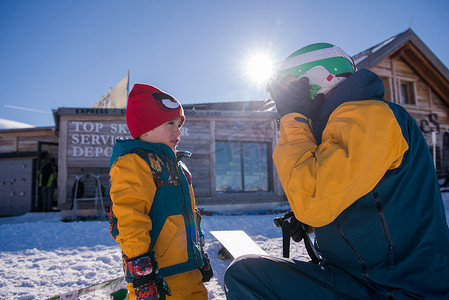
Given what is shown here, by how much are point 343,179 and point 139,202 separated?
1129 millimetres

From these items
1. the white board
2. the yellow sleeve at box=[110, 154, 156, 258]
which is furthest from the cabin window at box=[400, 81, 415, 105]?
the yellow sleeve at box=[110, 154, 156, 258]

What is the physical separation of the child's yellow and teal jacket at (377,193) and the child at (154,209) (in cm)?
85

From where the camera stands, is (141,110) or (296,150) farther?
(141,110)

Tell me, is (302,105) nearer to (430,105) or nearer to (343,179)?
(343,179)

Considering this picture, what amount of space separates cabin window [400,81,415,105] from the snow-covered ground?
33.9ft

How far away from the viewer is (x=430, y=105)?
503 inches

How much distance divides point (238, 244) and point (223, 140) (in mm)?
7118

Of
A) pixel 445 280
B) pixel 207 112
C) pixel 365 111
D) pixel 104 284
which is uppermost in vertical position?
pixel 207 112

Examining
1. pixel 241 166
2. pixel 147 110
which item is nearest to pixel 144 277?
pixel 147 110

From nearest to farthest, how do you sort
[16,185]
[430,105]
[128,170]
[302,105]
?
[302,105], [128,170], [16,185], [430,105]

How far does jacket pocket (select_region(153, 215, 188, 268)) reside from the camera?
165 centimetres

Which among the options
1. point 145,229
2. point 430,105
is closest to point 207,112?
point 145,229

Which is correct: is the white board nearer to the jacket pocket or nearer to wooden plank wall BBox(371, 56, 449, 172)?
the jacket pocket

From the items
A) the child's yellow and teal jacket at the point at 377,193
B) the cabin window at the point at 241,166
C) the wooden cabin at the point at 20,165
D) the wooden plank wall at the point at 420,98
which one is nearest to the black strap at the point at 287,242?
the child's yellow and teal jacket at the point at 377,193
